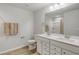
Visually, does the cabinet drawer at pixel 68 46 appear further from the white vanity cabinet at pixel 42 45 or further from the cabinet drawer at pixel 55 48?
the white vanity cabinet at pixel 42 45

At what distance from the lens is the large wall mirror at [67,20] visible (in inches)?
52.9

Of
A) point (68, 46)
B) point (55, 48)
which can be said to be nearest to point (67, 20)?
point (68, 46)

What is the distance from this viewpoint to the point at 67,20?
143cm

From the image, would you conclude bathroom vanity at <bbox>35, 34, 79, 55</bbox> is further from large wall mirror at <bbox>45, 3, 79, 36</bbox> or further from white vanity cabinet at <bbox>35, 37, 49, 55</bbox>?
large wall mirror at <bbox>45, 3, 79, 36</bbox>

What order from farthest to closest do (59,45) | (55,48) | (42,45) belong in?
(42,45), (55,48), (59,45)

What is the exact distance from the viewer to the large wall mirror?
1.34 meters

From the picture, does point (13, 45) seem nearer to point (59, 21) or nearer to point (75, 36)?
point (59, 21)

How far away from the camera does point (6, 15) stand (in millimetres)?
1337

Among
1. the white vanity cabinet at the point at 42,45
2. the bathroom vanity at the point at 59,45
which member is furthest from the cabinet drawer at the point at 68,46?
the white vanity cabinet at the point at 42,45

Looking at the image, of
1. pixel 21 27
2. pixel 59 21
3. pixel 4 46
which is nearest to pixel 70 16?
pixel 59 21

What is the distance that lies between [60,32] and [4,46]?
139cm

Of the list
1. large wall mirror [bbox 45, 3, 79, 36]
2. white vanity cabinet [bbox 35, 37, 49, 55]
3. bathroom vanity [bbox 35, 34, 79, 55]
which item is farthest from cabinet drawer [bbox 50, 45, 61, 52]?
large wall mirror [bbox 45, 3, 79, 36]

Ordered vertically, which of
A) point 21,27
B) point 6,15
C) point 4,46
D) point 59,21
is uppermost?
point 6,15

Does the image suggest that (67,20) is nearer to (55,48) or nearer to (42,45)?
(55,48)
